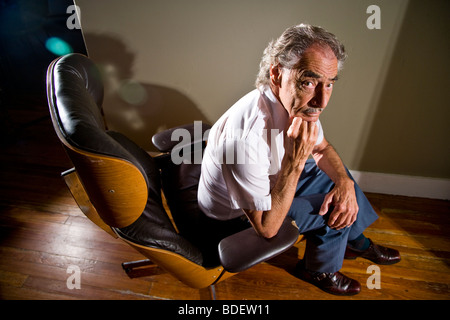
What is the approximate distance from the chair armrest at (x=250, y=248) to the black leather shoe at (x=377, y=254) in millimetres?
957

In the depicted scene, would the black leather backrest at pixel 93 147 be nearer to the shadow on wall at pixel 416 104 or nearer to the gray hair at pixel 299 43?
the gray hair at pixel 299 43

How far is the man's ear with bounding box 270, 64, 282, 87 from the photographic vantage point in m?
1.07

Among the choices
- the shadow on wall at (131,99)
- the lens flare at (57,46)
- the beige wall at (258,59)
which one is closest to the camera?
the beige wall at (258,59)

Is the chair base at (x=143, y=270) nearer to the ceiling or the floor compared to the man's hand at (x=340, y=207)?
nearer to the floor

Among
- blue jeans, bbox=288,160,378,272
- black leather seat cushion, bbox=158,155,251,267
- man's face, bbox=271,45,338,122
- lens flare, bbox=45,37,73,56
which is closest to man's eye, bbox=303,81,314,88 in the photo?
man's face, bbox=271,45,338,122

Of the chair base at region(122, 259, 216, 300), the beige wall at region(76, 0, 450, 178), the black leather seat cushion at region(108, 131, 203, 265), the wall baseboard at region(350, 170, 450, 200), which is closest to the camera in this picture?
the black leather seat cushion at region(108, 131, 203, 265)

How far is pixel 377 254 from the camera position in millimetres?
1642

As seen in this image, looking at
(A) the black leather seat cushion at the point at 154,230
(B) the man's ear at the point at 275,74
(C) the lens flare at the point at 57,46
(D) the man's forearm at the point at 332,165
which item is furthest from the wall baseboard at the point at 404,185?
(C) the lens flare at the point at 57,46

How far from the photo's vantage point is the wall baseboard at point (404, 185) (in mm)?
2104

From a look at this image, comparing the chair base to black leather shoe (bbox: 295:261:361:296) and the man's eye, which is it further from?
the man's eye

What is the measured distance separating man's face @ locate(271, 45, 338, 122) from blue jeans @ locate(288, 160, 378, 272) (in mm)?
413
